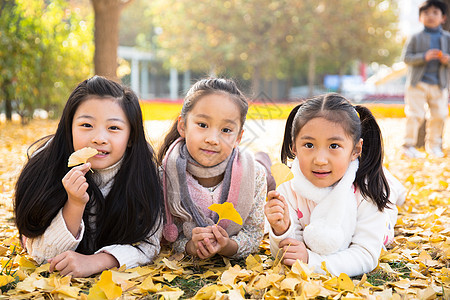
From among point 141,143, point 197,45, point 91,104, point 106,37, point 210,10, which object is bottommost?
point 141,143

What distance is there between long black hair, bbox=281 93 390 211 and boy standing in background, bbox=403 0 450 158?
3788 millimetres

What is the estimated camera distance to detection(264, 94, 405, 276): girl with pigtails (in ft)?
6.63

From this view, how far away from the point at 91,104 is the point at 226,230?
90 centimetres

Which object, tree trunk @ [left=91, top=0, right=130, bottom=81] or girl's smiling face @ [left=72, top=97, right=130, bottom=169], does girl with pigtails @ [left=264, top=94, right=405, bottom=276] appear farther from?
tree trunk @ [left=91, top=0, right=130, bottom=81]

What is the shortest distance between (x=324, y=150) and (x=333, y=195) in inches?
8.5

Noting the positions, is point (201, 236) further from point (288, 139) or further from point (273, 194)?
point (288, 139)

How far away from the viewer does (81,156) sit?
194 cm

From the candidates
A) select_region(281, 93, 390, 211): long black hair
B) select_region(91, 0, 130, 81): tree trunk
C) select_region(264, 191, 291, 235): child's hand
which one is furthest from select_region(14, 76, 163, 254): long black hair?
select_region(91, 0, 130, 81): tree trunk

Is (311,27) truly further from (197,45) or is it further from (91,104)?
(91,104)

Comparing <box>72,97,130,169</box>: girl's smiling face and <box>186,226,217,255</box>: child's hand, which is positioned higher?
<box>72,97,130,169</box>: girl's smiling face

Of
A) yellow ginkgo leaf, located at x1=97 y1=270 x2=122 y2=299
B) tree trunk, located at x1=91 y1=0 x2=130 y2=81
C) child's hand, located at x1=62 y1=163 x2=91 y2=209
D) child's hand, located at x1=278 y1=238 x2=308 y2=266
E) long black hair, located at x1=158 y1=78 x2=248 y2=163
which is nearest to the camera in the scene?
yellow ginkgo leaf, located at x1=97 y1=270 x2=122 y2=299

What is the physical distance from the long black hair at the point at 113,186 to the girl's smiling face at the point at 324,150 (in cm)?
74

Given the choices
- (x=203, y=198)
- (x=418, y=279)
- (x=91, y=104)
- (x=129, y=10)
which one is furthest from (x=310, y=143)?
(x=129, y=10)

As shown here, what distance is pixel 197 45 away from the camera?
1000 inches
